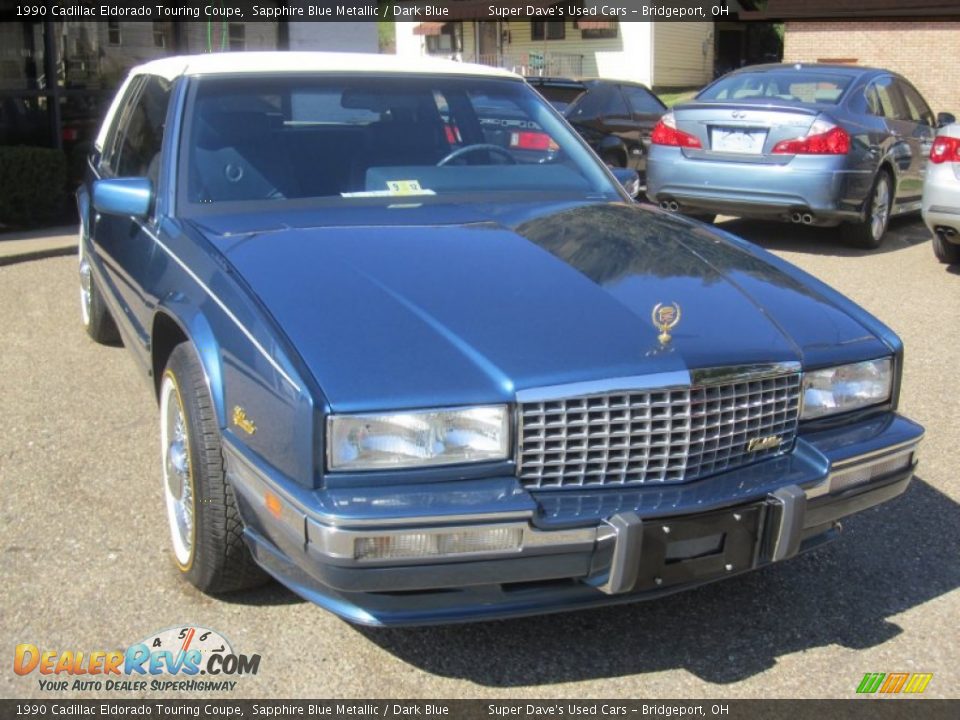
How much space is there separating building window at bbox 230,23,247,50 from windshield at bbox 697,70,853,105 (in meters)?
7.30

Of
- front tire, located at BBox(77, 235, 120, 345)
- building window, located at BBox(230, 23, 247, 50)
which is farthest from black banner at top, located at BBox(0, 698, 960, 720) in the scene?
building window, located at BBox(230, 23, 247, 50)

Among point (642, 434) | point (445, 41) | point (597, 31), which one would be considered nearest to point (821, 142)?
point (642, 434)

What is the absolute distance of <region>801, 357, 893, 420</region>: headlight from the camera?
3.38 meters

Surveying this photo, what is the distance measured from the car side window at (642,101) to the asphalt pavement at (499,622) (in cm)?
912

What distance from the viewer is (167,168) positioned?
419cm

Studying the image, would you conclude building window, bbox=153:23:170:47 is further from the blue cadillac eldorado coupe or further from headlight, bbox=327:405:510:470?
headlight, bbox=327:405:510:470

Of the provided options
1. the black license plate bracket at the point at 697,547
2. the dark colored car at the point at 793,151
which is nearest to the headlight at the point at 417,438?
the black license plate bracket at the point at 697,547

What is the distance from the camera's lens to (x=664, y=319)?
3.20m

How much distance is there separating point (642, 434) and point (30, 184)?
944 centimetres

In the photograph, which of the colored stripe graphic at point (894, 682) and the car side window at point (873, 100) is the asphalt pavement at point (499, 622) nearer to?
the colored stripe graphic at point (894, 682)

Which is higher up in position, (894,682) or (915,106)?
(915,106)

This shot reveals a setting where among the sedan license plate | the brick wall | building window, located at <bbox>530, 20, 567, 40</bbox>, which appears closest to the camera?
the sedan license plate

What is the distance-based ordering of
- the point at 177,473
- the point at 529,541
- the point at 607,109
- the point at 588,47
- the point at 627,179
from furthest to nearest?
the point at 588,47 → the point at 607,109 → the point at 627,179 → the point at 177,473 → the point at 529,541

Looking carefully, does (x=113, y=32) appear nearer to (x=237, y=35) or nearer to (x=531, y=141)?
(x=237, y=35)
